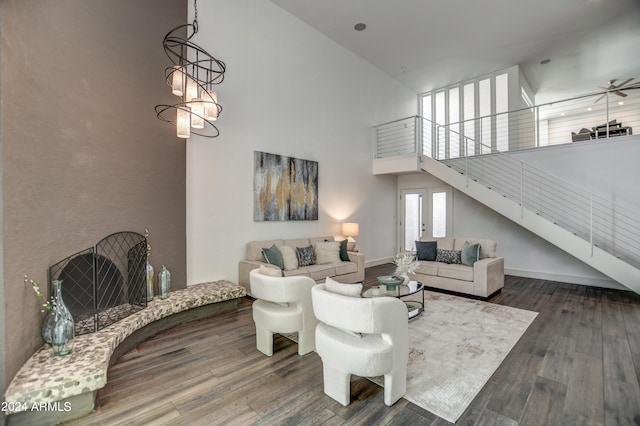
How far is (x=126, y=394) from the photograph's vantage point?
7.44 ft

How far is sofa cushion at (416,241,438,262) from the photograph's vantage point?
18.4ft

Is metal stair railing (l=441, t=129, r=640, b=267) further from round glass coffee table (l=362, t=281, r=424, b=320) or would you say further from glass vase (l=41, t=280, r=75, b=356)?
glass vase (l=41, t=280, r=75, b=356)

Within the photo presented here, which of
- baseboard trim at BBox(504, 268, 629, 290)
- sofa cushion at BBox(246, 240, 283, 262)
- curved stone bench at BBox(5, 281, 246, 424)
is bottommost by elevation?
baseboard trim at BBox(504, 268, 629, 290)

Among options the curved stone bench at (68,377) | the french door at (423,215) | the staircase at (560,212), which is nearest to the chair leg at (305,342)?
the curved stone bench at (68,377)

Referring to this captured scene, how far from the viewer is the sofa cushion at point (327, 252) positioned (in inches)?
216

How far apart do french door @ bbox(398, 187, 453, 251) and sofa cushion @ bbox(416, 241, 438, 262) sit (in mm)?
2456

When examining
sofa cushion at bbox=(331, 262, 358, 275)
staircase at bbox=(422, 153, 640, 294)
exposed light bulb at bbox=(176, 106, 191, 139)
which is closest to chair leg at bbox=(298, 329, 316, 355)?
sofa cushion at bbox=(331, 262, 358, 275)

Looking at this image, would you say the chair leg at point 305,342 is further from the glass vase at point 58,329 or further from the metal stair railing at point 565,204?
the metal stair railing at point 565,204

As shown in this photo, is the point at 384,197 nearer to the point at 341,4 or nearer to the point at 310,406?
the point at 341,4

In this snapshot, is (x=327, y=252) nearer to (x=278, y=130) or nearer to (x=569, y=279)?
(x=278, y=130)

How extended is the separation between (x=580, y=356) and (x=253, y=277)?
3.33 meters

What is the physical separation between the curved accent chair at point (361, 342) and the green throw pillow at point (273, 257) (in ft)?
8.37

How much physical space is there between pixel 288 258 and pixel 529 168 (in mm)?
5744

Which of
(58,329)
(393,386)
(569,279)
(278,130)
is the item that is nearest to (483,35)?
(278,130)
